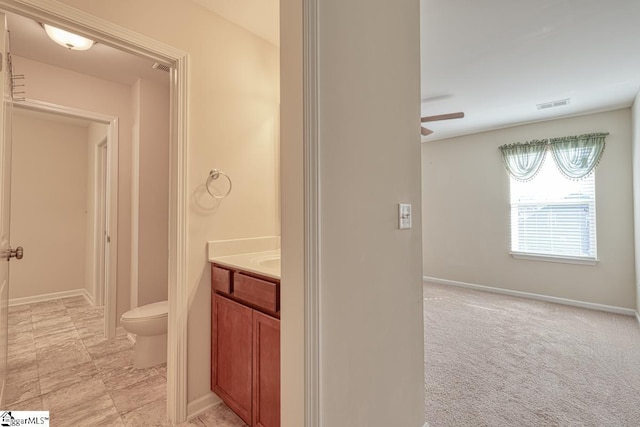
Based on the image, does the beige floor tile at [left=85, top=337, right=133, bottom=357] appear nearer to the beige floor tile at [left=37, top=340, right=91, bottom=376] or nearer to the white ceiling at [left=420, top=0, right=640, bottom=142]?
the beige floor tile at [left=37, top=340, right=91, bottom=376]

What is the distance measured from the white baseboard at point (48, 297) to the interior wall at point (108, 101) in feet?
5.97

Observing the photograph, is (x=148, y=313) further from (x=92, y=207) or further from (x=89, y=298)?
(x=92, y=207)

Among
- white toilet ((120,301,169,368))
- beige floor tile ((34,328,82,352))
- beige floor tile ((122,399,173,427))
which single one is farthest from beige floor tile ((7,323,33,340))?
beige floor tile ((122,399,173,427))

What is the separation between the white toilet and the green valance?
476cm

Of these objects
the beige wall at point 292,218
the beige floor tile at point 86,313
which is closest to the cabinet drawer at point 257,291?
the beige wall at point 292,218

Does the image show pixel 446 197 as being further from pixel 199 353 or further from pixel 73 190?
pixel 73 190

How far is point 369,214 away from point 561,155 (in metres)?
4.15

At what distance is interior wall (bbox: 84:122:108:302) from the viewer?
3.85 m

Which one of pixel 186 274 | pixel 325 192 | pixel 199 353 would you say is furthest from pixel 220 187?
pixel 325 192

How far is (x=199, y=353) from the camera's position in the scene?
1.81 meters

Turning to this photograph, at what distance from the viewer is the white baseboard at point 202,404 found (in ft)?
5.69

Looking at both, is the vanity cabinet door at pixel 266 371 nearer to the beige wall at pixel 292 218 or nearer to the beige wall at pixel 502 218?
the beige wall at pixel 292 218

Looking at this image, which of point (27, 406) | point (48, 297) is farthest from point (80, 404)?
point (48, 297)

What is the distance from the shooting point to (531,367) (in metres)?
2.31
